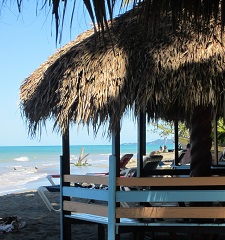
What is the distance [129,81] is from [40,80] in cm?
109

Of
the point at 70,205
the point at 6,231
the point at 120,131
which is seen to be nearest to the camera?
the point at 120,131

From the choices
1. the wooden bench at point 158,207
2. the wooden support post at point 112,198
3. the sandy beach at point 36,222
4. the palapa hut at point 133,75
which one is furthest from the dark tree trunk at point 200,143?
the sandy beach at point 36,222

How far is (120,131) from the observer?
3465 millimetres

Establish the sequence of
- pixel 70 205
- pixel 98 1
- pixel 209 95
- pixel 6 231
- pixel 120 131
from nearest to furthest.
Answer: pixel 98 1
pixel 209 95
pixel 120 131
pixel 70 205
pixel 6 231

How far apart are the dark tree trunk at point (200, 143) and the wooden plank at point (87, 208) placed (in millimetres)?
1026

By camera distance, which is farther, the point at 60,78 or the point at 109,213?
the point at 60,78

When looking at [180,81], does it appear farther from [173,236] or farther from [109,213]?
[173,236]

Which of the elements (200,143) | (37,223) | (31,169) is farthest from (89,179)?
(31,169)

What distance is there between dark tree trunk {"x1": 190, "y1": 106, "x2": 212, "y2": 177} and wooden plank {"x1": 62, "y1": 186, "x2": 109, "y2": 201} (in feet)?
3.34

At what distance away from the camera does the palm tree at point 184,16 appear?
5.45 feet

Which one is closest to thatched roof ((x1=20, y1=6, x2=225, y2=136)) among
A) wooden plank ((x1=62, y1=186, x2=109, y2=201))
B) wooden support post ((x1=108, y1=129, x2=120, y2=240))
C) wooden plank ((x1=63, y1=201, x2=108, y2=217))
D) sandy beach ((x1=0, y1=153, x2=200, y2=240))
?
wooden support post ((x1=108, y1=129, x2=120, y2=240))

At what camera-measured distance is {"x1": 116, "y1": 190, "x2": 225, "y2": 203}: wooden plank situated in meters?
3.16

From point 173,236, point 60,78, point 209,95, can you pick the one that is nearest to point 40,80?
point 60,78

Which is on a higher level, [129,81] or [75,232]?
[129,81]
